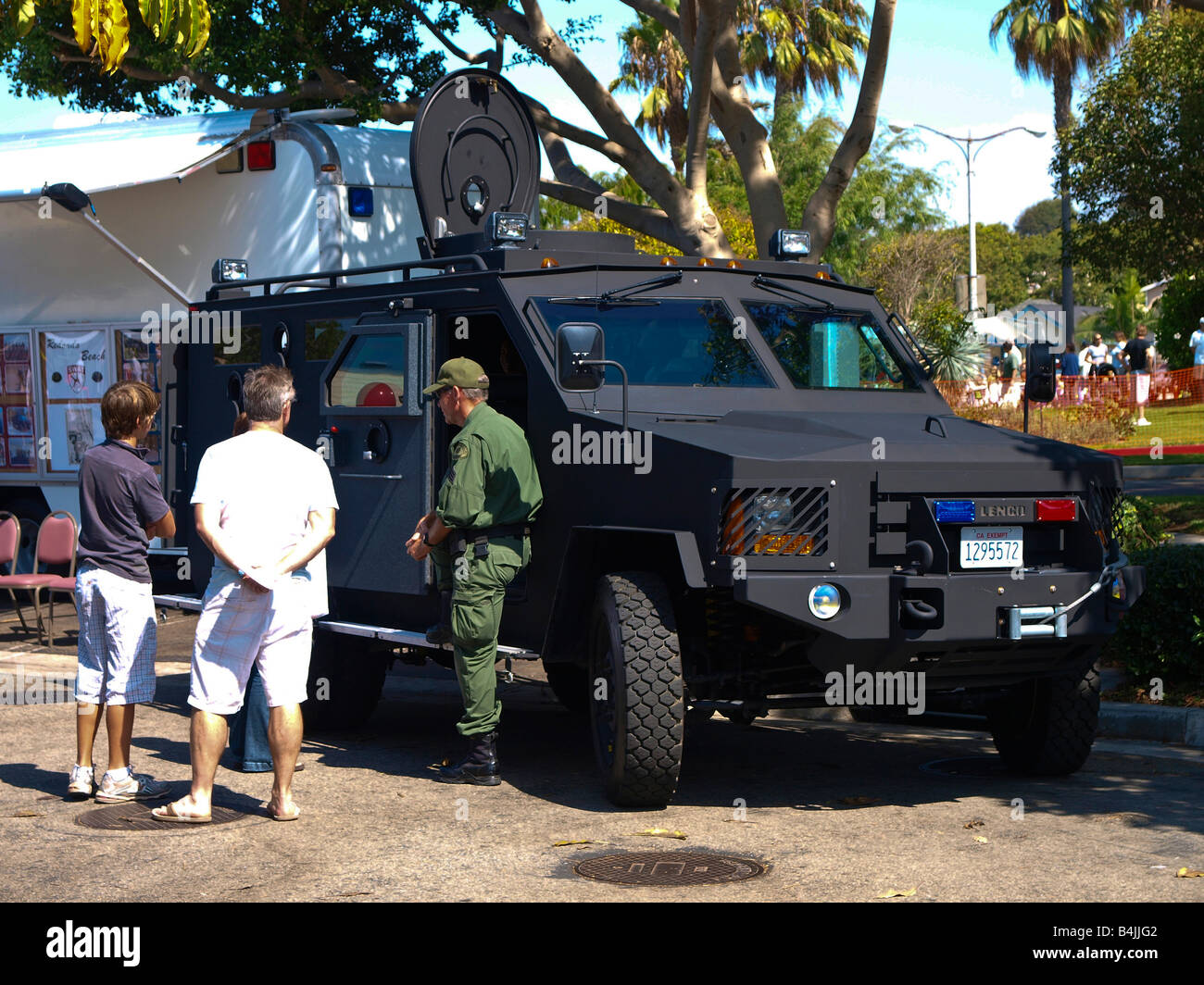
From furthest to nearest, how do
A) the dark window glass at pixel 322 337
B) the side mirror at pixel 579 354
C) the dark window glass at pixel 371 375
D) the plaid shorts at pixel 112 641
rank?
the dark window glass at pixel 322 337 < the dark window glass at pixel 371 375 < the plaid shorts at pixel 112 641 < the side mirror at pixel 579 354

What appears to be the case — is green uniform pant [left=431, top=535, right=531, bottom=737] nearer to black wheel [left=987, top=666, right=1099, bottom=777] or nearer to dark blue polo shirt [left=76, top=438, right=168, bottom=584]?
dark blue polo shirt [left=76, top=438, right=168, bottom=584]

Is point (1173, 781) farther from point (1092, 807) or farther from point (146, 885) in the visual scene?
point (146, 885)

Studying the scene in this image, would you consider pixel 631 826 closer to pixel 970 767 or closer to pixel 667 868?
pixel 667 868

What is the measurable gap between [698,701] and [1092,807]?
5.97 ft

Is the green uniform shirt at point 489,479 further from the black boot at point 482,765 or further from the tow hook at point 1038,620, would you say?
the tow hook at point 1038,620

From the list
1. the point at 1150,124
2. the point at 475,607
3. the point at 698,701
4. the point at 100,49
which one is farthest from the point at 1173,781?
the point at 1150,124

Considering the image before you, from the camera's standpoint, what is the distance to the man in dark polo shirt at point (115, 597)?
24.1 ft

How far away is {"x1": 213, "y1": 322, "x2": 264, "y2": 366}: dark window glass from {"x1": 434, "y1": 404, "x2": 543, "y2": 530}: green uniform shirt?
2.53m

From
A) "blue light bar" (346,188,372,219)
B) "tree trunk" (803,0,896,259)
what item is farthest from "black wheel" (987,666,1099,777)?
"tree trunk" (803,0,896,259)

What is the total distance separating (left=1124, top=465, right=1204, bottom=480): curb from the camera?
18469mm

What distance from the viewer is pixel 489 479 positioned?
7.54m

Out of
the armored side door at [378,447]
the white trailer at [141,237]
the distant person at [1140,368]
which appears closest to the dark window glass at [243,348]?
the white trailer at [141,237]

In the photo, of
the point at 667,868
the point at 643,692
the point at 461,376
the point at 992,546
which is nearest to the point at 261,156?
the point at 461,376
